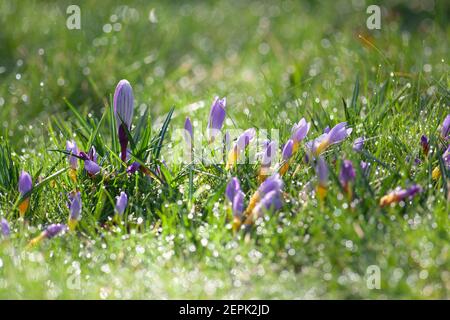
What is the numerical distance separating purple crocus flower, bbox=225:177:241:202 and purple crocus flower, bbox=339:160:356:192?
0.25m

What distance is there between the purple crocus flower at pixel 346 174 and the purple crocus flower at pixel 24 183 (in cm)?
Answer: 78

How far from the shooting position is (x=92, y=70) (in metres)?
3.19

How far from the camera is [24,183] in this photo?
6.16 feet

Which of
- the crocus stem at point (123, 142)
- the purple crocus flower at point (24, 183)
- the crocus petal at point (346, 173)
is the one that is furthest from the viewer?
the crocus stem at point (123, 142)

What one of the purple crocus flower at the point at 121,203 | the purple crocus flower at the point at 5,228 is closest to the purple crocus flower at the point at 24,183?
the purple crocus flower at the point at 5,228

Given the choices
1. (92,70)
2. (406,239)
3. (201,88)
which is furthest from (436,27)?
(406,239)

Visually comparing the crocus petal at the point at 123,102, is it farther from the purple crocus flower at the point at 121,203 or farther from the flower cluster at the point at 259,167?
the purple crocus flower at the point at 121,203

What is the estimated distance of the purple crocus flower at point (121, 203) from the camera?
183 cm

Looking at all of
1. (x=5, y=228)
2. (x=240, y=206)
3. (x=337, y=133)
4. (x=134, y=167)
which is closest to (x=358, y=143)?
(x=337, y=133)

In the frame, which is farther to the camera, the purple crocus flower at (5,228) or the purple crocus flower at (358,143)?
the purple crocus flower at (358,143)

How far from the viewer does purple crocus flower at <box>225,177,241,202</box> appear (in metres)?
1.78

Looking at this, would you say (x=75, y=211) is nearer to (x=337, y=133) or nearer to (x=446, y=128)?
(x=337, y=133)

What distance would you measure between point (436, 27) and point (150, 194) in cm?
211

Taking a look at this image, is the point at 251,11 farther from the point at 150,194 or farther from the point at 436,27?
the point at 150,194
